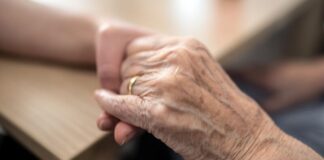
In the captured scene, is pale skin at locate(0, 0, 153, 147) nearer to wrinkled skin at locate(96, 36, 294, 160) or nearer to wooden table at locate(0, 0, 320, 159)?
wooden table at locate(0, 0, 320, 159)

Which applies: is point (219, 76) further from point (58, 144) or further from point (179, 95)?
point (58, 144)

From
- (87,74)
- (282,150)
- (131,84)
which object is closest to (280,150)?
(282,150)

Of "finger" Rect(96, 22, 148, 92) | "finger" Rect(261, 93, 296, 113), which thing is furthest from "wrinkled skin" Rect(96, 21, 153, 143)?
"finger" Rect(261, 93, 296, 113)

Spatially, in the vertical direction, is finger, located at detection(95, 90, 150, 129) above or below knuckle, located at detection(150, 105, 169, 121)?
below

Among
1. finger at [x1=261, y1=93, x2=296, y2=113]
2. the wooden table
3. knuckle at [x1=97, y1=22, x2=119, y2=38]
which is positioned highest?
knuckle at [x1=97, y1=22, x2=119, y2=38]

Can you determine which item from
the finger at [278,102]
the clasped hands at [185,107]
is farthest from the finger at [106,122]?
the finger at [278,102]

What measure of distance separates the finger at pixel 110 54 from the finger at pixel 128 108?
6 centimetres

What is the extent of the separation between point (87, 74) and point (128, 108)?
196mm

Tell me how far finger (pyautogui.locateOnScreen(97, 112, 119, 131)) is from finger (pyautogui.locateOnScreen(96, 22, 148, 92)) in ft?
0.25

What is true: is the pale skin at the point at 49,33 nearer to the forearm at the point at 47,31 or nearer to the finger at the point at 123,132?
the forearm at the point at 47,31

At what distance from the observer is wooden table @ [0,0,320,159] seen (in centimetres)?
56

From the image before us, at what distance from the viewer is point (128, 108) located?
0.53 metres

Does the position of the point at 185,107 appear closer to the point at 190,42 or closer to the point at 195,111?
the point at 195,111

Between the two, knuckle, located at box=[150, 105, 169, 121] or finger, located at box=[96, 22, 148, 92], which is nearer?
knuckle, located at box=[150, 105, 169, 121]
